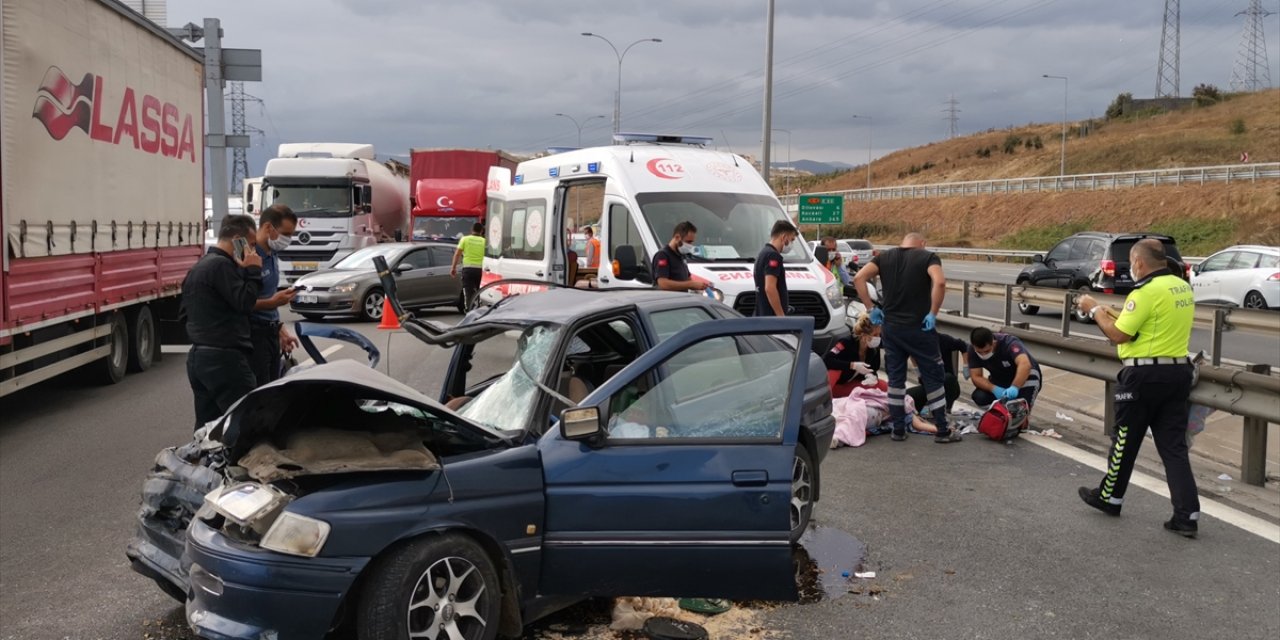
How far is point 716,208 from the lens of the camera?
1195 cm

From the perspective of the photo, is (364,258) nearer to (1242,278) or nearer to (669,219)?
(669,219)

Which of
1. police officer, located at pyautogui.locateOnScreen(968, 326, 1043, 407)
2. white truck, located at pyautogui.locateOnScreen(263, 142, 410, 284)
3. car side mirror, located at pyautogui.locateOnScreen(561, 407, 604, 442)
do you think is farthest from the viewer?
white truck, located at pyautogui.locateOnScreen(263, 142, 410, 284)

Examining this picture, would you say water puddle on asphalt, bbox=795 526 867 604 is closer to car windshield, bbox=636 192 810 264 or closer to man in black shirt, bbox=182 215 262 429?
man in black shirt, bbox=182 215 262 429

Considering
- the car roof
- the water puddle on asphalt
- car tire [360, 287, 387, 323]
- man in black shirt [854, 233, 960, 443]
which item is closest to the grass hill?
car tire [360, 287, 387, 323]

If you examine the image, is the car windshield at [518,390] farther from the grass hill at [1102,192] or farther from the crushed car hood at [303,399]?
the grass hill at [1102,192]

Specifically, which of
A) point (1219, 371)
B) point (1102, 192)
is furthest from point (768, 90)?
point (1102, 192)

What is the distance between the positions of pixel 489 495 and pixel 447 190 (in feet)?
84.1

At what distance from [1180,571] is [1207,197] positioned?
55.9 meters

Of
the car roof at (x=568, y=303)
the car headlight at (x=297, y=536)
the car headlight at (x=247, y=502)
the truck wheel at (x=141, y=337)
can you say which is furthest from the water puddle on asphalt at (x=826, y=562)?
the truck wheel at (x=141, y=337)

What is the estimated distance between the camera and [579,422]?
13.4 ft

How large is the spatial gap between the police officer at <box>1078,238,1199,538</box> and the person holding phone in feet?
17.6

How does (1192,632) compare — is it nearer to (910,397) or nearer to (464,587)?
(464,587)

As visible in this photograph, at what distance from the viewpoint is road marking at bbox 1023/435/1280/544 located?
621cm

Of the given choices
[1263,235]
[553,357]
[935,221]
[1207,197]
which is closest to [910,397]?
[553,357]
